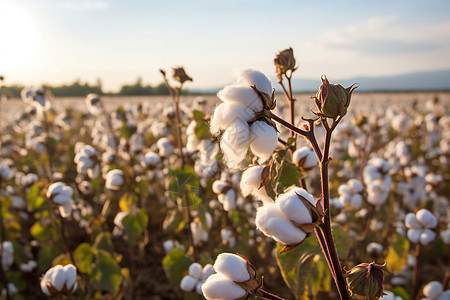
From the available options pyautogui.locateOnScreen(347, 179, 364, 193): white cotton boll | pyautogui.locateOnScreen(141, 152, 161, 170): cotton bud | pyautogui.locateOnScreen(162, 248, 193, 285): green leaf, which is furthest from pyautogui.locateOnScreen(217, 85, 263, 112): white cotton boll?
pyautogui.locateOnScreen(141, 152, 161, 170): cotton bud

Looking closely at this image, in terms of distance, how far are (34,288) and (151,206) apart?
1.52 m

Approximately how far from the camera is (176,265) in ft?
8.40

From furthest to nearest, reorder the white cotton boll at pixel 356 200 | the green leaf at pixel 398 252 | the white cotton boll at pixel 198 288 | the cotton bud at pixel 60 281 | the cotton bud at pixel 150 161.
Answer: the cotton bud at pixel 150 161
the white cotton boll at pixel 356 200
the green leaf at pixel 398 252
the white cotton boll at pixel 198 288
the cotton bud at pixel 60 281

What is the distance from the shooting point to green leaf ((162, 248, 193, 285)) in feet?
8.30

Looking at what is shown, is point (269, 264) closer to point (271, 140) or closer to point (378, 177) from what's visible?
point (378, 177)

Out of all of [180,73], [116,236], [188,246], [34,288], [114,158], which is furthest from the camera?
[116,236]

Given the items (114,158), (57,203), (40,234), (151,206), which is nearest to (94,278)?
(57,203)

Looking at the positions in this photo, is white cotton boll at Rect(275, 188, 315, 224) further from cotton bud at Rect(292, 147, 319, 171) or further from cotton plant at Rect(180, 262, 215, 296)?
cotton plant at Rect(180, 262, 215, 296)

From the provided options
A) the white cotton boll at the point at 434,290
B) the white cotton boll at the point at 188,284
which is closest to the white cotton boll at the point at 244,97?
the white cotton boll at the point at 188,284

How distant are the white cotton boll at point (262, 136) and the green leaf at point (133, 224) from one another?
2149 millimetres

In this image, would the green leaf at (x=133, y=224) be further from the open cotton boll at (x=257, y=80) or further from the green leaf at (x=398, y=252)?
the open cotton boll at (x=257, y=80)

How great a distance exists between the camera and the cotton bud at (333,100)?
3.03 ft

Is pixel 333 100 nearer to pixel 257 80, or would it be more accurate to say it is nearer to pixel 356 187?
pixel 257 80

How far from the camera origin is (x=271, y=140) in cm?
97
